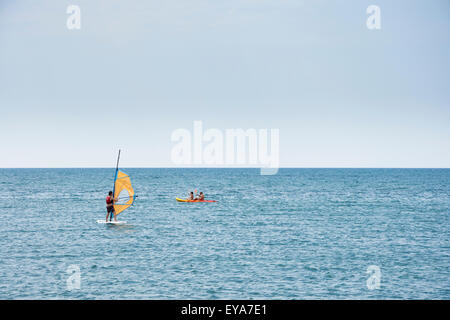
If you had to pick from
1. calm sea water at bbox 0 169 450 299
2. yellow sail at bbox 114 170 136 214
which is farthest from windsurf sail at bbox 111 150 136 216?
calm sea water at bbox 0 169 450 299

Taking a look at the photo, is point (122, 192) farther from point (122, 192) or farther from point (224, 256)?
point (224, 256)

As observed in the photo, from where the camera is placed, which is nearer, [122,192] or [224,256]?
[224,256]

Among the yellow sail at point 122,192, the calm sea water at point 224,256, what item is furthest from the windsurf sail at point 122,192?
the calm sea water at point 224,256

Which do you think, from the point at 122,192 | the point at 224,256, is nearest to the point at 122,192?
the point at 122,192

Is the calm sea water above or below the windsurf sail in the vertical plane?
below

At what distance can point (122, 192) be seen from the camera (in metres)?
42.0

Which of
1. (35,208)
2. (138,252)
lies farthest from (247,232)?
(35,208)

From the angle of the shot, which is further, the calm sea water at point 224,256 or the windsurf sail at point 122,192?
the windsurf sail at point 122,192

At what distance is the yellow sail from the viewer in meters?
41.1

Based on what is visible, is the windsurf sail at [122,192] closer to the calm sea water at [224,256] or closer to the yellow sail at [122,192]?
the yellow sail at [122,192]

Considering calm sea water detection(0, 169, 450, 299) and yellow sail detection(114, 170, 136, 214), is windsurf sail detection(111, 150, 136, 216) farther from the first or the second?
calm sea water detection(0, 169, 450, 299)

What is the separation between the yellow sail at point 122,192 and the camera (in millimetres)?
41147

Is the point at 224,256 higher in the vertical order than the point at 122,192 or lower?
lower
